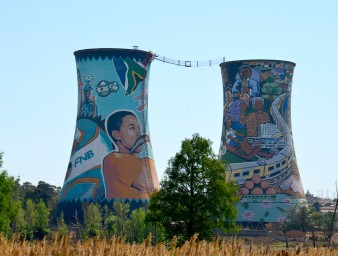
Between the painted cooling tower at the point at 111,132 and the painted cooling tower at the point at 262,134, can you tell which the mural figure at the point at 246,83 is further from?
the painted cooling tower at the point at 111,132

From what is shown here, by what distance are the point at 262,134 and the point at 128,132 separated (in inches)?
443

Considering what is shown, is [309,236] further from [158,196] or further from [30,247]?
[30,247]

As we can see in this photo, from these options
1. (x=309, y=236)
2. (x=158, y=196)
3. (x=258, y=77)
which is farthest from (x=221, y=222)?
(x=258, y=77)

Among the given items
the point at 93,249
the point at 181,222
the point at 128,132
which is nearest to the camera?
the point at 93,249

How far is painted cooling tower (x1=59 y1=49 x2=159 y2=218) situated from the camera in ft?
209

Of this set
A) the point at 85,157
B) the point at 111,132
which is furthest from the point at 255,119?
the point at 85,157

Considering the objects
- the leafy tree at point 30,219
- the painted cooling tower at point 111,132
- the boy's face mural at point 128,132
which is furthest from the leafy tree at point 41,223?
the boy's face mural at point 128,132

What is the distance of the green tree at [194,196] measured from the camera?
2502 centimetres

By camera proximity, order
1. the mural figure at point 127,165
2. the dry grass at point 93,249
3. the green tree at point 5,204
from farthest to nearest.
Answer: the mural figure at point 127,165 → the green tree at point 5,204 → the dry grass at point 93,249

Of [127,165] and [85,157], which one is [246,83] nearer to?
[127,165]

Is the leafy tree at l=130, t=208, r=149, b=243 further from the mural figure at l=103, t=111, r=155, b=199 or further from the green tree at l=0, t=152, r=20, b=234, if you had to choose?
the green tree at l=0, t=152, r=20, b=234

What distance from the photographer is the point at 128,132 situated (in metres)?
65.1

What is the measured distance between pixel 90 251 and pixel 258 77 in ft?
196

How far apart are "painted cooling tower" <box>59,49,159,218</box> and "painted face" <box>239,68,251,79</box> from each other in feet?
29.4
